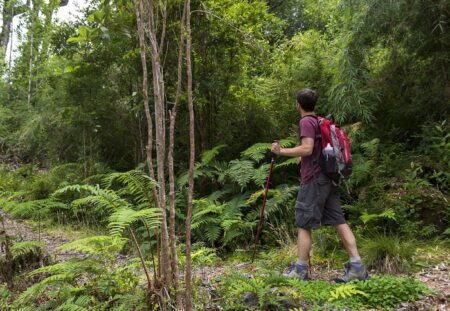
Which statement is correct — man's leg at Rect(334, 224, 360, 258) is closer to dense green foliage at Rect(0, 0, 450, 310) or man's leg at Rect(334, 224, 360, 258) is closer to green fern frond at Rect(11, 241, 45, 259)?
dense green foliage at Rect(0, 0, 450, 310)

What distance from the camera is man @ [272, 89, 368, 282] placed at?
408 centimetres

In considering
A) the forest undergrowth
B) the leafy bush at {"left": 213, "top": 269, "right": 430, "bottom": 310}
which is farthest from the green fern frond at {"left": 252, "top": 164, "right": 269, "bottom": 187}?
the leafy bush at {"left": 213, "top": 269, "right": 430, "bottom": 310}

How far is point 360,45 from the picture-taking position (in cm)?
638

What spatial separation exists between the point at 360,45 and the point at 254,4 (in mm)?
2103

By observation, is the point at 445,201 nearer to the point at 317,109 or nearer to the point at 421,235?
the point at 421,235

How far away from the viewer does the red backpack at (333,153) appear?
13.3 ft

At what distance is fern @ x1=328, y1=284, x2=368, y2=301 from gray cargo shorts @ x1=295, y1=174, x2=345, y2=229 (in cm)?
69

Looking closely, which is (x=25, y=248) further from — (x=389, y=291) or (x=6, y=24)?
(x=6, y=24)

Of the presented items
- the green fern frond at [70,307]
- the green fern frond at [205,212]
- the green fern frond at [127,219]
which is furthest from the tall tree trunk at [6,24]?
the green fern frond at [127,219]

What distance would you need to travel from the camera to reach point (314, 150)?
420 centimetres

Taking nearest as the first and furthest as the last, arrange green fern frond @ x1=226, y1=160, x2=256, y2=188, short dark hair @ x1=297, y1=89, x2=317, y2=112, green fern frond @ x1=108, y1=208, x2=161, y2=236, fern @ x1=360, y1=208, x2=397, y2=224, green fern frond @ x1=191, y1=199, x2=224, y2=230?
green fern frond @ x1=108, y1=208, x2=161, y2=236, short dark hair @ x1=297, y1=89, x2=317, y2=112, fern @ x1=360, y1=208, x2=397, y2=224, green fern frond @ x1=191, y1=199, x2=224, y2=230, green fern frond @ x1=226, y1=160, x2=256, y2=188

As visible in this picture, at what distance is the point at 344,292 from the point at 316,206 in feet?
2.88

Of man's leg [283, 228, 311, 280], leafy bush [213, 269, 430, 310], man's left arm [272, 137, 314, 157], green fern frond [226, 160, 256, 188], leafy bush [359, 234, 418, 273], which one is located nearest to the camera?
leafy bush [213, 269, 430, 310]

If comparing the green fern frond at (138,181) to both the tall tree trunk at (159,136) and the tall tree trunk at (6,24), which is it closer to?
the tall tree trunk at (159,136)
